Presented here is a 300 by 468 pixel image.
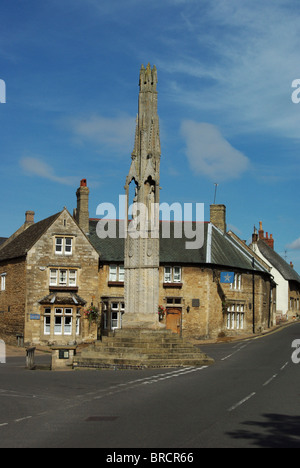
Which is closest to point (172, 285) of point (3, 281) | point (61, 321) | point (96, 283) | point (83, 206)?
point (96, 283)

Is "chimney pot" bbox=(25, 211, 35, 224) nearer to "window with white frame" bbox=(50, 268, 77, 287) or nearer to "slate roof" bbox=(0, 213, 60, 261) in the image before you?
"slate roof" bbox=(0, 213, 60, 261)

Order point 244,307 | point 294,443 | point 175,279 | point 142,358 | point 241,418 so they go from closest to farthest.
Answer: point 294,443
point 241,418
point 142,358
point 175,279
point 244,307

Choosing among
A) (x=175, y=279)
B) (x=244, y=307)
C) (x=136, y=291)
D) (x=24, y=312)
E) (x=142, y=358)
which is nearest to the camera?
(x=142, y=358)

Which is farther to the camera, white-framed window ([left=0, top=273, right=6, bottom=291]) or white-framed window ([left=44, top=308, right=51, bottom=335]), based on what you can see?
white-framed window ([left=0, top=273, right=6, bottom=291])

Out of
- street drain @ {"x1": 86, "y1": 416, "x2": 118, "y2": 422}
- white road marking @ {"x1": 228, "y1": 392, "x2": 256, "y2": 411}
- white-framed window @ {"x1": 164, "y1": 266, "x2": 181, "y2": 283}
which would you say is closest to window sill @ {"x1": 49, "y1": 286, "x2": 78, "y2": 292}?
white-framed window @ {"x1": 164, "y1": 266, "x2": 181, "y2": 283}

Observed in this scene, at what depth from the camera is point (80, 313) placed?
4131 cm

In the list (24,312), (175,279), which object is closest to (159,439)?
(24,312)

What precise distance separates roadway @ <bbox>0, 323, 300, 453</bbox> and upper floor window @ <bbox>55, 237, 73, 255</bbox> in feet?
64.3

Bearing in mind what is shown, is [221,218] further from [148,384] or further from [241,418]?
[241,418]

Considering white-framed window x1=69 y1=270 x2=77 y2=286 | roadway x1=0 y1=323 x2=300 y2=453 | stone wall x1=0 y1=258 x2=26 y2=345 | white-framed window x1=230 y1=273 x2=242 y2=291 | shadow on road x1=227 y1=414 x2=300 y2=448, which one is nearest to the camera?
shadow on road x1=227 y1=414 x2=300 y2=448

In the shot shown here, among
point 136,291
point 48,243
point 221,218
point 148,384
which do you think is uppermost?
point 221,218

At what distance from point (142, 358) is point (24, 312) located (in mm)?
18865

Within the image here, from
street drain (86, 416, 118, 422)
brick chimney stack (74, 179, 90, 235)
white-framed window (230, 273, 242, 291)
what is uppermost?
brick chimney stack (74, 179, 90, 235)

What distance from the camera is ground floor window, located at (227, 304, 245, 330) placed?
47.1 m
